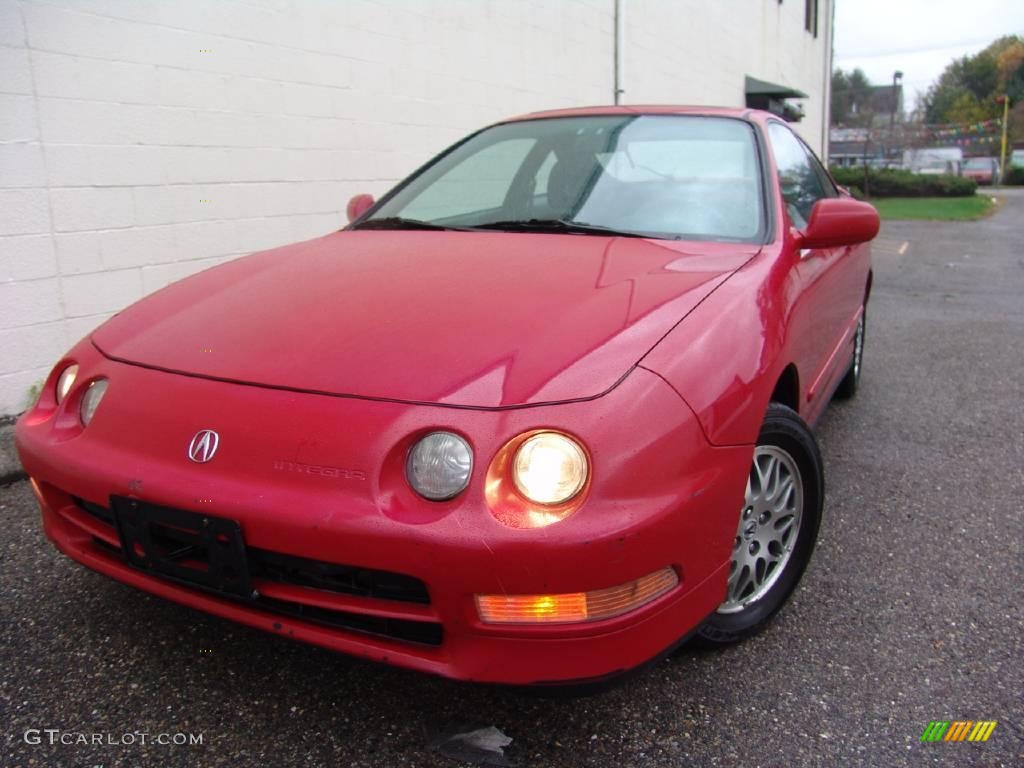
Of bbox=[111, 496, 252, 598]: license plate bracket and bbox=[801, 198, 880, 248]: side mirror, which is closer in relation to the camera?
bbox=[111, 496, 252, 598]: license plate bracket

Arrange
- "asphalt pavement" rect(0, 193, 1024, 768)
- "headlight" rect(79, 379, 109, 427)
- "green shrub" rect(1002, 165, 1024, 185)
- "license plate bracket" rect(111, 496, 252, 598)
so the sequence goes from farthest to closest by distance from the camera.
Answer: "green shrub" rect(1002, 165, 1024, 185)
"headlight" rect(79, 379, 109, 427)
"asphalt pavement" rect(0, 193, 1024, 768)
"license plate bracket" rect(111, 496, 252, 598)

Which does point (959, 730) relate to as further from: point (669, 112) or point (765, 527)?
point (669, 112)

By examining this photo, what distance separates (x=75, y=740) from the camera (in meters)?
1.89

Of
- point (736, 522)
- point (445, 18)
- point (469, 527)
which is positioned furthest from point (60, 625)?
point (445, 18)

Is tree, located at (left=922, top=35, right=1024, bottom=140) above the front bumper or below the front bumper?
above

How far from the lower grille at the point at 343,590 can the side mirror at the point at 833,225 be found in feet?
5.54

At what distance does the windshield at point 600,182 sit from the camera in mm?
2686

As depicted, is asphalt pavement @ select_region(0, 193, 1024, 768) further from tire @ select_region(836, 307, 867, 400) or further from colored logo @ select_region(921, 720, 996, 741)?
tire @ select_region(836, 307, 867, 400)

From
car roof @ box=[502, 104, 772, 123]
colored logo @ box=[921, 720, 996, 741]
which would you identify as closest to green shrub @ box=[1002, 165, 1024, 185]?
car roof @ box=[502, 104, 772, 123]

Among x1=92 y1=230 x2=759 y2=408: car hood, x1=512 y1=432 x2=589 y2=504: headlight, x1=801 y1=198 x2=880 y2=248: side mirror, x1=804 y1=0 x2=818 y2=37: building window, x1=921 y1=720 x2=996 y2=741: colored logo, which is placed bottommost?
x1=921 y1=720 x2=996 y2=741: colored logo

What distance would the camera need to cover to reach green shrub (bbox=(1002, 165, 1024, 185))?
4566 centimetres

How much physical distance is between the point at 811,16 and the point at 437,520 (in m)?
19.3

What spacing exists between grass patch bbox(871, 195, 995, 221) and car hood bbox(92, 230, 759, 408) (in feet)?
55.3

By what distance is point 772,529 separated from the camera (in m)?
2.32
